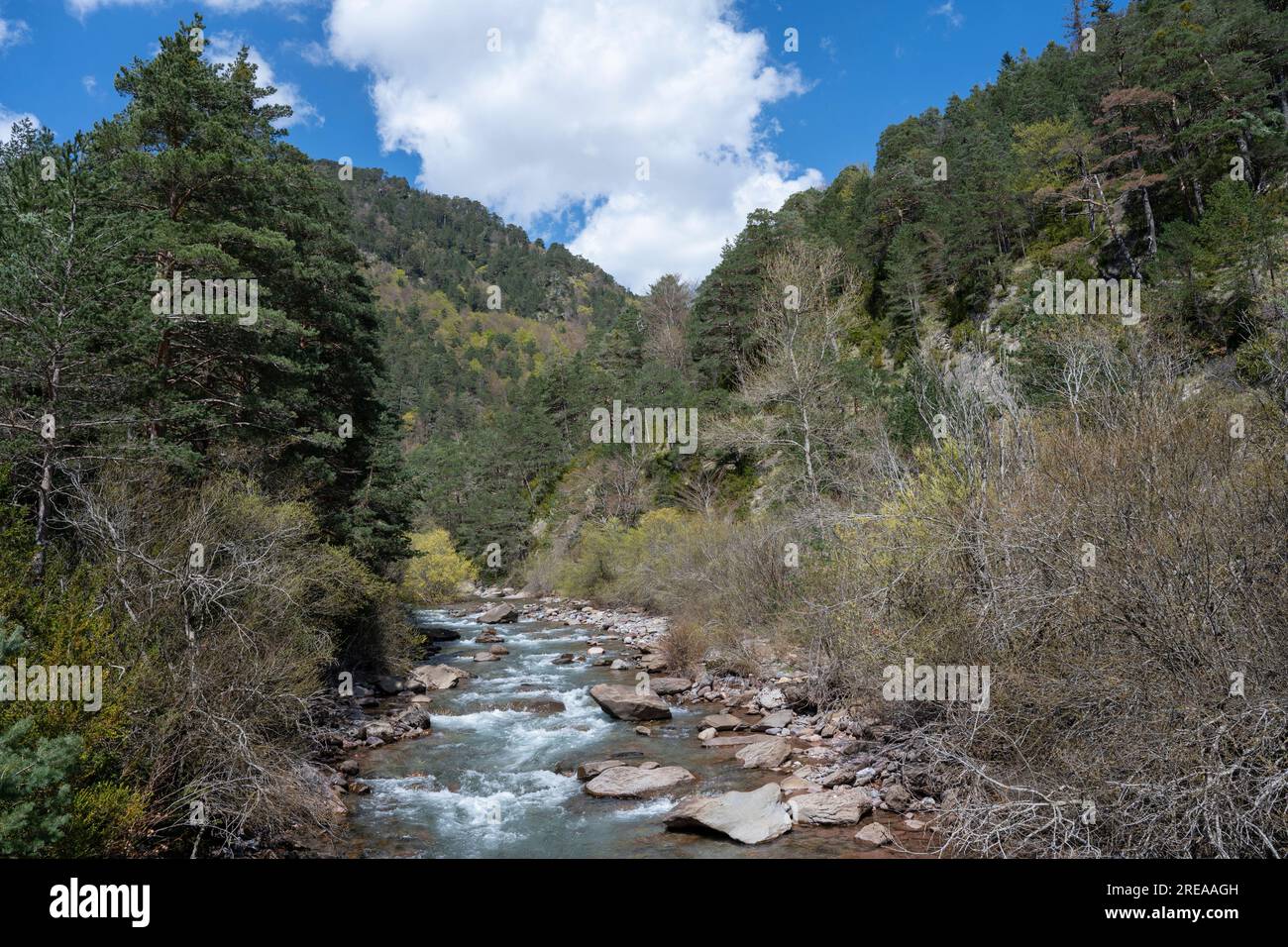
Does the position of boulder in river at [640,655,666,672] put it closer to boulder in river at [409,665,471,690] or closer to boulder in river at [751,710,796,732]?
boulder in river at [409,665,471,690]

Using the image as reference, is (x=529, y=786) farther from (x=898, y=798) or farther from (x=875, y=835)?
(x=898, y=798)

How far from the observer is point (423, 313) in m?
159

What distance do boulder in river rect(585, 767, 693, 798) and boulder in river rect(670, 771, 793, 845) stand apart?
1244mm

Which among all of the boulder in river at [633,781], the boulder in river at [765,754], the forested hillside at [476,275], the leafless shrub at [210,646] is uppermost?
the forested hillside at [476,275]

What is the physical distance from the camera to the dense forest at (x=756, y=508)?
6598 millimetres

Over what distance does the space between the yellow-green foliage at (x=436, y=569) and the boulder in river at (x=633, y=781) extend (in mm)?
24092

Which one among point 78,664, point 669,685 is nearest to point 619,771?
point 669,685

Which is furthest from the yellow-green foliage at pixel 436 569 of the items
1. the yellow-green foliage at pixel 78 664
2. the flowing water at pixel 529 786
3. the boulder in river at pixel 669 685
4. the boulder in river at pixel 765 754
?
the yellow-green foliage at pixel 78 664

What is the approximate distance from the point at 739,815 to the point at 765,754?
2.87 m

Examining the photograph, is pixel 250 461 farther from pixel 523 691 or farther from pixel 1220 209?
pixel 1220 209

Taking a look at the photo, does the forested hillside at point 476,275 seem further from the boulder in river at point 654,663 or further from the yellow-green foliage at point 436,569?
the boulder in river at point 654,663

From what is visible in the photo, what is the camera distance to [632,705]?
52.9 feet

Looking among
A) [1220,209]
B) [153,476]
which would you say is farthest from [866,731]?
[1220,209]

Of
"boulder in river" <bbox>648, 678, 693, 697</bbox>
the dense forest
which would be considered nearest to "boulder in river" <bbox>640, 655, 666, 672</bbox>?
the dense forest
